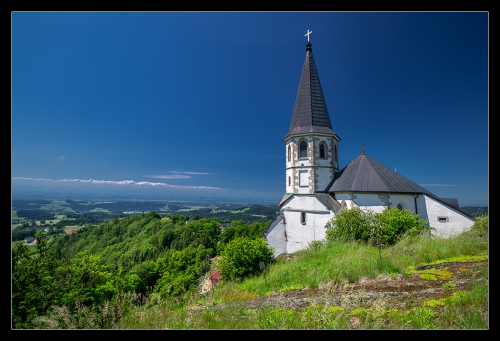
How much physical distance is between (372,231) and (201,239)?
40.4 m

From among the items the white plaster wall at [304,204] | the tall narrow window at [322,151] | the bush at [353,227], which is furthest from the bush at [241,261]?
the tall narrow window at [322,151]

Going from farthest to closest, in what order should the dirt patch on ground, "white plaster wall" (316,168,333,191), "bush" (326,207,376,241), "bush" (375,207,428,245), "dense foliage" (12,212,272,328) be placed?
"white plaster wall" (316,168,333,191), "bush" (326,207,376,241), "bush" (375,207,428,245), "dense foliage" (12,212,272,328), the dirt patch on ground

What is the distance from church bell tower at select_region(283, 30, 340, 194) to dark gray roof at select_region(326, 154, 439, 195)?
3.66 ft

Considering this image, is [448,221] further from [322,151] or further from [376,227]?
[322,151]

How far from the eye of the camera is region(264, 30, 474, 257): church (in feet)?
43.7

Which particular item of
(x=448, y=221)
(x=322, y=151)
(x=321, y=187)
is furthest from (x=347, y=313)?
(x=448, y=221)

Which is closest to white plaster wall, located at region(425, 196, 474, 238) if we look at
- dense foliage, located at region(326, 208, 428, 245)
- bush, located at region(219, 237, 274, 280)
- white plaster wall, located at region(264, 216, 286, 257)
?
dense foliage, located at region(326, 208, 428, 245)

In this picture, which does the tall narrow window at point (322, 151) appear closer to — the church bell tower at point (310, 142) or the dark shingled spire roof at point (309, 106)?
the church bell tower at point (310, 142)

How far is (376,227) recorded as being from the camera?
1012 cm

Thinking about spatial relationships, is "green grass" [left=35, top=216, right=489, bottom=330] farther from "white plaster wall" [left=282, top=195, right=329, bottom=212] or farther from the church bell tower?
the church bell tower

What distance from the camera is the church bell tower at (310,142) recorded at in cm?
1602
